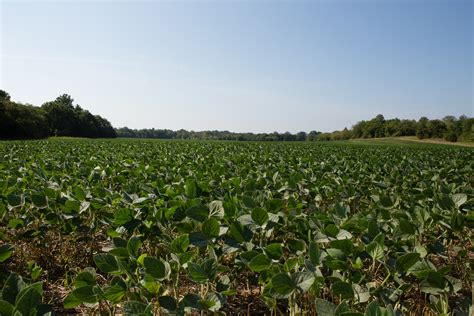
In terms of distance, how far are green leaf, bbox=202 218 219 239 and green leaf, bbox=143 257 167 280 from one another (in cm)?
39

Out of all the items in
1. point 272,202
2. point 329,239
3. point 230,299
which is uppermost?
point 272,202

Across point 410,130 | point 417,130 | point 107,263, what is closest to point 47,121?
point 107,263

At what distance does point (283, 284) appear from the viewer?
1.71m

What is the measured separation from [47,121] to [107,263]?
81.9 m

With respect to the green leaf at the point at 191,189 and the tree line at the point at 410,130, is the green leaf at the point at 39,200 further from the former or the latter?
the tree line at the point at 410,130

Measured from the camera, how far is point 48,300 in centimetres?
272

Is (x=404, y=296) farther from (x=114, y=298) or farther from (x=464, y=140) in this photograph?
(x=464, y=140)

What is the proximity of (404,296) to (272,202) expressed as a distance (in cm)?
146

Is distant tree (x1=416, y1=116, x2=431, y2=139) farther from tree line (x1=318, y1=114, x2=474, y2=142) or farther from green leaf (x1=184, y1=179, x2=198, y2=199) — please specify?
green leaf (x1=184, y1=179, x2=198, y2=199)

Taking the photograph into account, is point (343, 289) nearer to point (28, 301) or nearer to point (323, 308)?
point (323, 308)

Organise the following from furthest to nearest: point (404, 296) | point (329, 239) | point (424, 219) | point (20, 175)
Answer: point (20, 175) < point (404, 296) < point (424, 219) < point (329, 239)

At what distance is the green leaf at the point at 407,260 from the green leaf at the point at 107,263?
5.58 ft

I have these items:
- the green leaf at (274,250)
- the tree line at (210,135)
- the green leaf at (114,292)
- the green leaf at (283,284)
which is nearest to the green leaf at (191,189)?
the green leaf at (274,250)

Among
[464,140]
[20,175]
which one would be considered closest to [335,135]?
[464,140]
